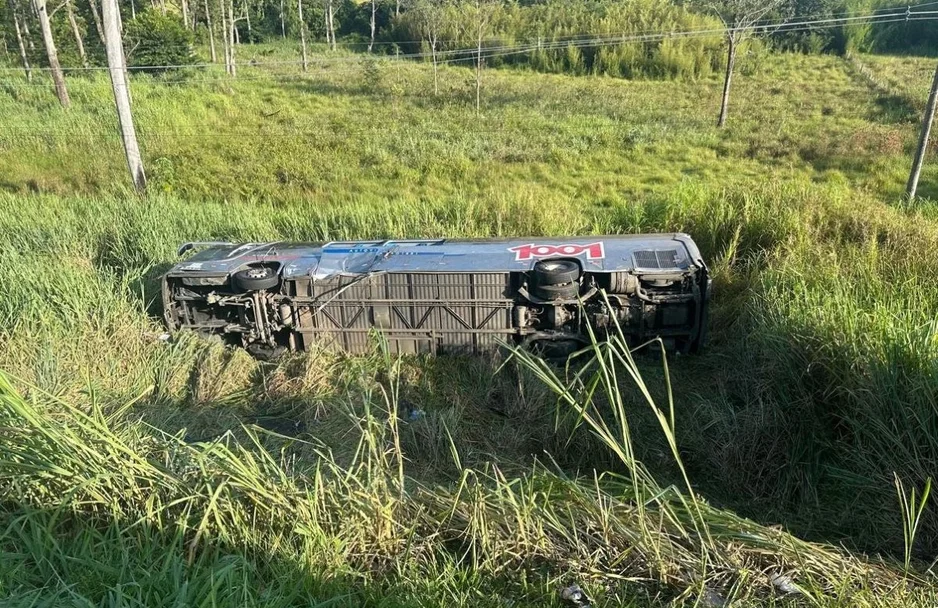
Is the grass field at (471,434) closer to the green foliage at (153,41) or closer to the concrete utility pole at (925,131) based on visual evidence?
the concrete utility pole at (925,131)

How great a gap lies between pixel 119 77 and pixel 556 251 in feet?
28.1

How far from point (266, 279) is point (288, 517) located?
135 inches

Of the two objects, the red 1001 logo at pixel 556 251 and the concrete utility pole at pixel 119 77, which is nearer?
the red 1001 logo at pixel 556 251

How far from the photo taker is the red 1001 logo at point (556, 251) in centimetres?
571

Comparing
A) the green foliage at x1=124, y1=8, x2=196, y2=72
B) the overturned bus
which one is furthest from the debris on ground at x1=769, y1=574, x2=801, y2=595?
the green foliage at x1=124, y1=8, x2=196, y2=72

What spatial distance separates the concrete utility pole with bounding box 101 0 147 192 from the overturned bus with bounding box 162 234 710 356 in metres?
5.53

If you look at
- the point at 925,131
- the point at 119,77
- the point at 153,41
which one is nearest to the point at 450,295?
the point at 119,77

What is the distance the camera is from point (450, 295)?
18.6ft

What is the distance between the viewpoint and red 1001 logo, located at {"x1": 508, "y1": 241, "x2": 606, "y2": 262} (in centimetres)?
571

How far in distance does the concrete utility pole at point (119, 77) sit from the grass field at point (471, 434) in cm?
88

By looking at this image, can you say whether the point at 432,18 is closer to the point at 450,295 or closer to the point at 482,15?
the point at 482,15

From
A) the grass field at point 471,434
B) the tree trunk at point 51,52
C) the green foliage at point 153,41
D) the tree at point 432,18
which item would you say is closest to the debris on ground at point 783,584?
the grass field at point 471,434

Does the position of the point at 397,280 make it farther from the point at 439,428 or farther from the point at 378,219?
the point at 378,219

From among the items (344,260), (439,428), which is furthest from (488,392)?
(344,260)
